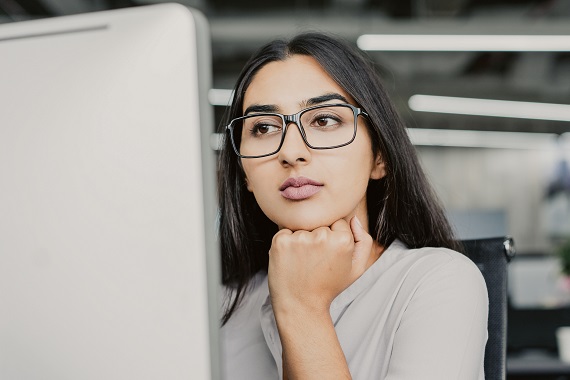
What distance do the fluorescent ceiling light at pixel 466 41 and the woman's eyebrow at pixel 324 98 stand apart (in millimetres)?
3532

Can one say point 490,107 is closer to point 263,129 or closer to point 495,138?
point 495,138

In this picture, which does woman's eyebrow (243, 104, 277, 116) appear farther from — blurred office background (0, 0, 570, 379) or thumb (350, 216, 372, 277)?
thumb (350, 216, 372, 277)

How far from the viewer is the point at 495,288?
1097 mm

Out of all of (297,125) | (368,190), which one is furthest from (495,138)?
(297,125)

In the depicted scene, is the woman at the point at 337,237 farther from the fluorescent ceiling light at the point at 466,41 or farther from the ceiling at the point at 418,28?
the fluorescent ceiling light at the point at 466,41

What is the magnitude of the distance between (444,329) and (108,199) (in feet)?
1.70

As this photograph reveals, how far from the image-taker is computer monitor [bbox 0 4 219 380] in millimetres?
482

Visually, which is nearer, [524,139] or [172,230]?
[172,230]

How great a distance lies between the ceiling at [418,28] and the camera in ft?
17.7

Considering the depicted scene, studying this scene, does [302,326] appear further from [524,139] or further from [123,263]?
[524,139]

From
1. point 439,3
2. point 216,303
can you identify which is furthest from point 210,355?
point 439,3

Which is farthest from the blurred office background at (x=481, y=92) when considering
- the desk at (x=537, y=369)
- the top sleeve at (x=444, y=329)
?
the top sleeve at (x=444, y=329)

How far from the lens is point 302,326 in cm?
83

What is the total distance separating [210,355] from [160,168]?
151 millimetres
